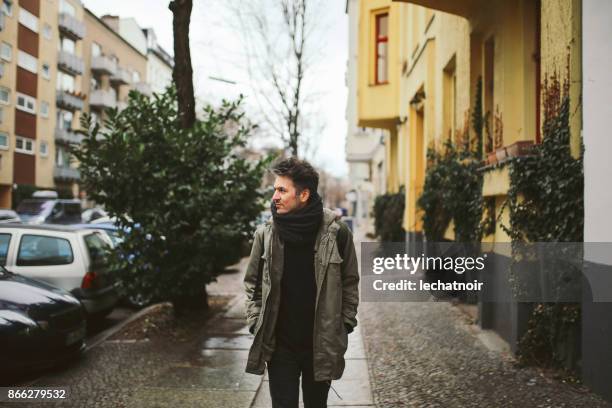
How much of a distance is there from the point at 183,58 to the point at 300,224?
6.46 metres

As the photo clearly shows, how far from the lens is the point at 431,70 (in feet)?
43.7

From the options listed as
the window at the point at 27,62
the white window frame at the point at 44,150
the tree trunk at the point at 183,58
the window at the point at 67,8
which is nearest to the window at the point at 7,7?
the tree trunk at the point at 183,58

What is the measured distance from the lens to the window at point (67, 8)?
32.5m

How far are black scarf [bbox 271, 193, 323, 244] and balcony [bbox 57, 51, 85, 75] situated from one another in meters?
40.0

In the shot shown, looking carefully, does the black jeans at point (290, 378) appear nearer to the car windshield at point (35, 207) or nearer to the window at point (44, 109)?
the car windshield at point (35, 207)

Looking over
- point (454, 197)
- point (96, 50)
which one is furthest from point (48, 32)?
point (454, 197)

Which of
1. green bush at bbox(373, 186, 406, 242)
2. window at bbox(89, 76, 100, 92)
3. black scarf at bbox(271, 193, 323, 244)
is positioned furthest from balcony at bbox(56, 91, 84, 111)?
black scarf at bbox(271, 193, 323, 244)

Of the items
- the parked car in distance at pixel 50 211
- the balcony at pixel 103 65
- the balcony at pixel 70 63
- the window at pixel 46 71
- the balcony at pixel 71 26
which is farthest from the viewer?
the balcony at pixel 103 65

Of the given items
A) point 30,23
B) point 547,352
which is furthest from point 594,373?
point 30,23

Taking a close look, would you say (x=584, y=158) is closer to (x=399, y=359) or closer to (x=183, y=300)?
(x=399, y=359)

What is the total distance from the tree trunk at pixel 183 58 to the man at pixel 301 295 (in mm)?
5938

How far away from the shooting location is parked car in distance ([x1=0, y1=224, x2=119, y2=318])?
8.33 meters

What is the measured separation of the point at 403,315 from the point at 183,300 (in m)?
3.26

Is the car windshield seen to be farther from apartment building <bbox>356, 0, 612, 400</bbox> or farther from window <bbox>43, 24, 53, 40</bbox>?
apartment building <bbox>356, 0, 612, 400</bbox>
